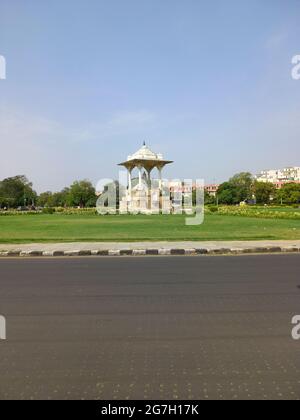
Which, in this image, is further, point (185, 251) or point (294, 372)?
point (185, 251)

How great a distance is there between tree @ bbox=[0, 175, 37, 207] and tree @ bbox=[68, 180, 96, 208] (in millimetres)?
14676

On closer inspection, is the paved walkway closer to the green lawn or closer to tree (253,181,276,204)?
the green lawn

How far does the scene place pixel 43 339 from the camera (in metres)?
4.14

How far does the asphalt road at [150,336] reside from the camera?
10.0 ft

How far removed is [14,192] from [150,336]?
96311 millimetres

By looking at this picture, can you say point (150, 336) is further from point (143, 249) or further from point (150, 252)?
point (143, 249)

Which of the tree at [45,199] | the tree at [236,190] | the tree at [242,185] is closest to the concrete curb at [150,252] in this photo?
the tree at [236,190]

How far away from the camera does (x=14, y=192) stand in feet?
308

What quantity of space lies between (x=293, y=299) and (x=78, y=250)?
7.63 m

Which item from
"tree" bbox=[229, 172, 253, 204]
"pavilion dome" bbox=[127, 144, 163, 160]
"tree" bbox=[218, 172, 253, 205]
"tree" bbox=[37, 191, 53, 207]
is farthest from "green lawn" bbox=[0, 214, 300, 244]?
"tree" bbox=[37, 191, 53, 207]

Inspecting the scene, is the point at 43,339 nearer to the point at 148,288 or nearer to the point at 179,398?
the point at 179,398

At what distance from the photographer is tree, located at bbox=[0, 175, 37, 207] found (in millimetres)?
91562

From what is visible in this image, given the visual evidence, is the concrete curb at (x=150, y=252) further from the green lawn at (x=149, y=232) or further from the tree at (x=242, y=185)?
the tree at (x=242, y=185)
